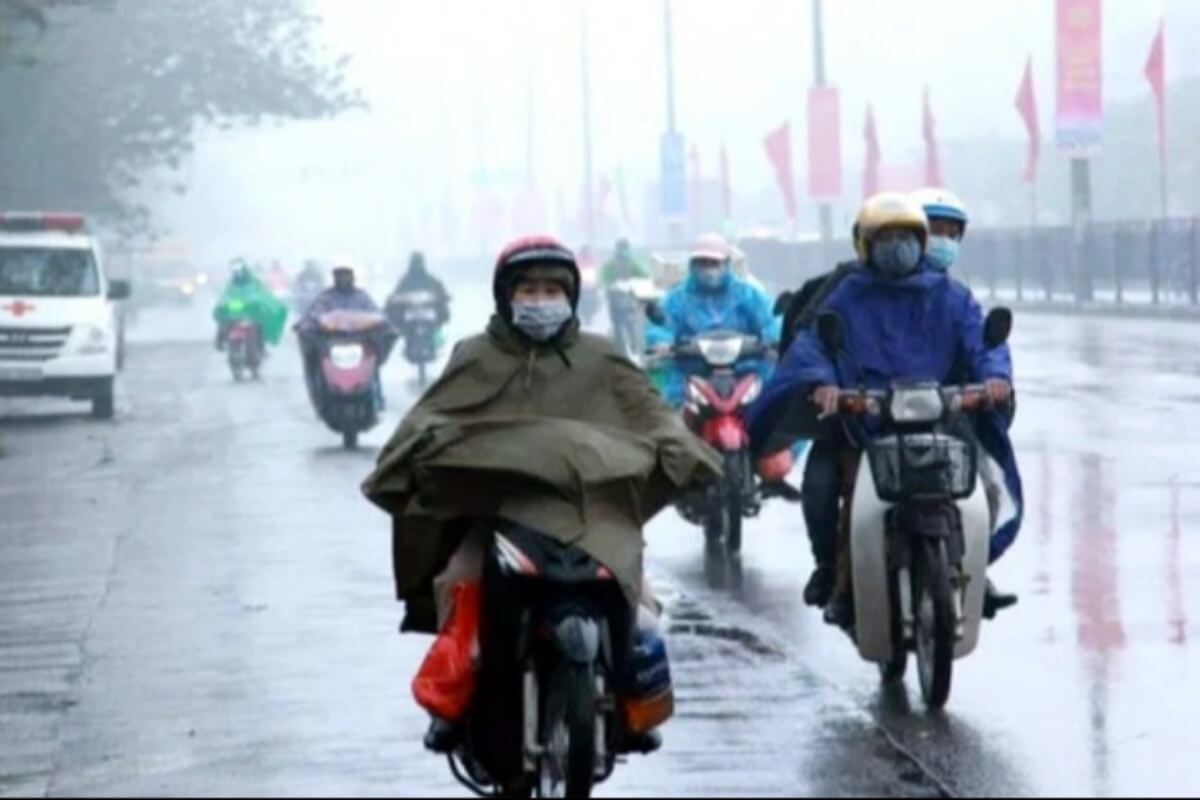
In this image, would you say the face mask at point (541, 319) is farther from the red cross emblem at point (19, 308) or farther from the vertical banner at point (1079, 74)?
the vertical banner at point (1079, 74)

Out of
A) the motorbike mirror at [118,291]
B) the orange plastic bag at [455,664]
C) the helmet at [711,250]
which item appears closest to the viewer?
the orange plastic bag at [455,664]

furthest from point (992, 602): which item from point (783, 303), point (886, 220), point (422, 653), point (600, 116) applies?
point (600, 116)

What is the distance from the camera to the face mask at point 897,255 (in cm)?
1091

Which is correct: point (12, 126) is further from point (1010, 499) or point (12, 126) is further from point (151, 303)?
point (151, 303)

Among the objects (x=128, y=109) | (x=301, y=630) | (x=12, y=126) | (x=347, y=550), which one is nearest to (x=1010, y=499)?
(x=301, y=630)

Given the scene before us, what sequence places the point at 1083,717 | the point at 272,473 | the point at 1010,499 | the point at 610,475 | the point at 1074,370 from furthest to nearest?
the point at 1074,370
the point at 272,473
the point at 1010,499
the point at 1083,717
the point at 610,475

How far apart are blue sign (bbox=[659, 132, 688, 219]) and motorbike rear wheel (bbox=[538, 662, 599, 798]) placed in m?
63.1

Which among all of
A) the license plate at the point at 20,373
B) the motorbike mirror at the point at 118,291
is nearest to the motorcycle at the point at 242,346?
the motorbike mirror at the point at 118,291

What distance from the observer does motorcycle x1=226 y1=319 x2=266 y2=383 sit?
40.7 meters

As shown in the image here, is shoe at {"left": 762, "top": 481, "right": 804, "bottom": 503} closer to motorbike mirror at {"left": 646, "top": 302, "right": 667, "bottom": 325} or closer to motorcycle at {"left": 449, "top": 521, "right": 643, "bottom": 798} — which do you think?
motorbike mirror at {"left": 646, "top": 302, "right": 667, "bottom": 325}

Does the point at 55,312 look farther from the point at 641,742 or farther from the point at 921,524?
the point at 641,742

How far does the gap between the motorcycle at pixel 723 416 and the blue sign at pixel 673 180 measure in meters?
54.5

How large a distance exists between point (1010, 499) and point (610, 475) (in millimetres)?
3231

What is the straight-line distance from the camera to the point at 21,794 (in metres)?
9.58
